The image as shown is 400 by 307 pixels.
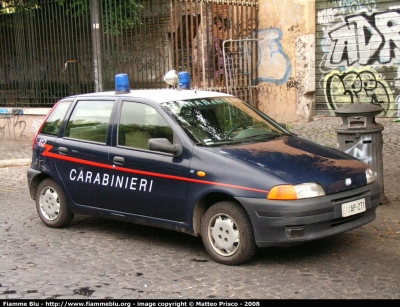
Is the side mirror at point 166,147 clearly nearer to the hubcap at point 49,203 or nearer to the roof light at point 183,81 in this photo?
the roof light at point 183,81

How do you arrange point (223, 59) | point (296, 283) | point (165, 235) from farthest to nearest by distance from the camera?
point (223, 59) → point (165, 235) → point (296, 283)

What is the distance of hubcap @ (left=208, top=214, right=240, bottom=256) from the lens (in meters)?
5.57

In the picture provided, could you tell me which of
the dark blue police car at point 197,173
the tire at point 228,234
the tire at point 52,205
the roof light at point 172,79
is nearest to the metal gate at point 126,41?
the roof light at point 172,79

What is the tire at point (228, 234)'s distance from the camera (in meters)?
5.48

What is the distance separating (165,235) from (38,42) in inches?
392

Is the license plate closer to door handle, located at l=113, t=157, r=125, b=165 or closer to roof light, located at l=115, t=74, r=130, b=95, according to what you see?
door handle, located at l=113, t=157, r=125, b=165

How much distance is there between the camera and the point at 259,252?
6090 millimetres

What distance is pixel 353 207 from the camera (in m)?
5.68

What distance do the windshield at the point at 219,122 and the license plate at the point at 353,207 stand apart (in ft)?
3.97

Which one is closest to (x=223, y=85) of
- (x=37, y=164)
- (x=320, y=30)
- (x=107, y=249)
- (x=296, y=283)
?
(x=320, y=30)

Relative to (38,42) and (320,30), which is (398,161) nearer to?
(320,30)

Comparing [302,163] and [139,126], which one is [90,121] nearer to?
[139,126]

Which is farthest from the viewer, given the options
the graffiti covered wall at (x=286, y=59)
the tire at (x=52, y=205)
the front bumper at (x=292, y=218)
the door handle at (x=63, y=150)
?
the graffiti covered wall at (x=286, y=59)

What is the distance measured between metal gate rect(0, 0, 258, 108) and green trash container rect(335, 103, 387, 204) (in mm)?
6445
